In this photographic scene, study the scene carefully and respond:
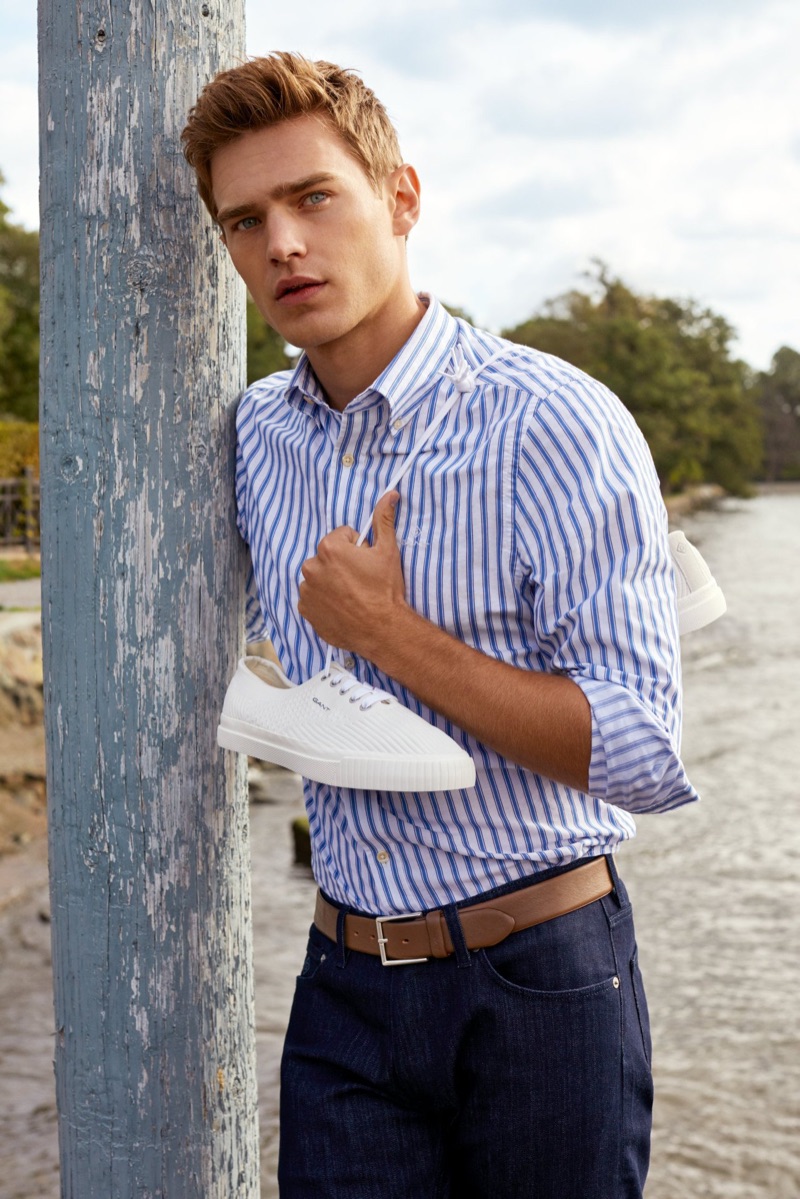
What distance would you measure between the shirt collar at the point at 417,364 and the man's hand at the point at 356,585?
0.16m

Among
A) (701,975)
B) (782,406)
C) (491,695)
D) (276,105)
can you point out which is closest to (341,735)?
(491,695)

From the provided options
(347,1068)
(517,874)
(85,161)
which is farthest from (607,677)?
(85,161)

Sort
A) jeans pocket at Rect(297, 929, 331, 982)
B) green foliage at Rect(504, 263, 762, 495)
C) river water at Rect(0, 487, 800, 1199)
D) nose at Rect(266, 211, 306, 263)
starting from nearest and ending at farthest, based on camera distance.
A: nose at Rect(266, 211, 306, 263) → jeans pocket at Rect(297, 929, 331, 982) → river water at Rect(0, 487, 800, 1199) → green foliage at Rect(504, 263, 762, 495)

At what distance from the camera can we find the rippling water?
4.62 meters

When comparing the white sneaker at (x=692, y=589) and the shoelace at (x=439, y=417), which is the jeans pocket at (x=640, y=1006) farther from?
the shoelace at (x=439, y=417)

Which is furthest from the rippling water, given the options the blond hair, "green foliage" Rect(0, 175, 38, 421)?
"green foliage" Rect(0, 175, 38, 421)

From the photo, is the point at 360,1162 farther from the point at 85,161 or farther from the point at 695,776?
the point at 695,776

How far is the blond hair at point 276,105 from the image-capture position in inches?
72.5

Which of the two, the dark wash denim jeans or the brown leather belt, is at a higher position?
the brown leather belt

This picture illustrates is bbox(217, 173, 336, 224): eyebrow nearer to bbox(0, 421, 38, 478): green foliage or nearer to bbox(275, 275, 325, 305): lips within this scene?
bbox(275, 275, 325, 305): lips

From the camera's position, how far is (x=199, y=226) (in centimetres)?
202

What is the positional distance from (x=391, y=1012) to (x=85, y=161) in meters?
1.33

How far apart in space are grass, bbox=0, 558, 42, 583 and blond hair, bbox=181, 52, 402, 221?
1010cm

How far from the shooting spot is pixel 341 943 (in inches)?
76.3
